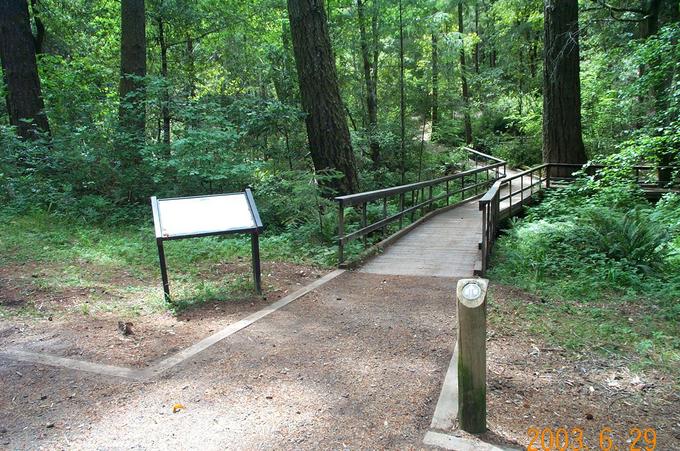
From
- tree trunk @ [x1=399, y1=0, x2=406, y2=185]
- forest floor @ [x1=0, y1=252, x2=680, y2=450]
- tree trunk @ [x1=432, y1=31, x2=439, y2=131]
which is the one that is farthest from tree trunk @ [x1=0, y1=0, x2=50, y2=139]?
tree trunk @ [x1=432, y1=31, x2=439, y2=131]

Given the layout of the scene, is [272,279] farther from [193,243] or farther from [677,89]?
[677,89]

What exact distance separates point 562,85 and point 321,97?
8.03 m

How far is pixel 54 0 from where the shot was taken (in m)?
15.5

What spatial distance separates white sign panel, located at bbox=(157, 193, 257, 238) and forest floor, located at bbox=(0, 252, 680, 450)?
96 centimetres

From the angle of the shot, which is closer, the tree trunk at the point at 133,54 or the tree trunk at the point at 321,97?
the tree trunk at the point at 321,97

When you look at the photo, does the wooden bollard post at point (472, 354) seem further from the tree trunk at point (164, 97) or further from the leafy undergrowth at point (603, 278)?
the tree trunk at point (164, 97)

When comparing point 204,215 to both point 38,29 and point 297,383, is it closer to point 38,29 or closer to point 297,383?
point 297,383

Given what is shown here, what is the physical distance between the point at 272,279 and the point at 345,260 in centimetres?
145

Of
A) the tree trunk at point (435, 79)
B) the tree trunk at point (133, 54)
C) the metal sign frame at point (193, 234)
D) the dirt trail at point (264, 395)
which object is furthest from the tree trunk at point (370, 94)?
the dirt trail at point (264, 395)

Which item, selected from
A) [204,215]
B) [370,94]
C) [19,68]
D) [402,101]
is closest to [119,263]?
[204,215]

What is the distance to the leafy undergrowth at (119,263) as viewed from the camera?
578 centimetres

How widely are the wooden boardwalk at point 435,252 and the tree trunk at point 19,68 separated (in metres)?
10.2

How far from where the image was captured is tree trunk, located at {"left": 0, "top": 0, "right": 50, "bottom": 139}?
40.0ft

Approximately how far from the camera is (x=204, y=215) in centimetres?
565
